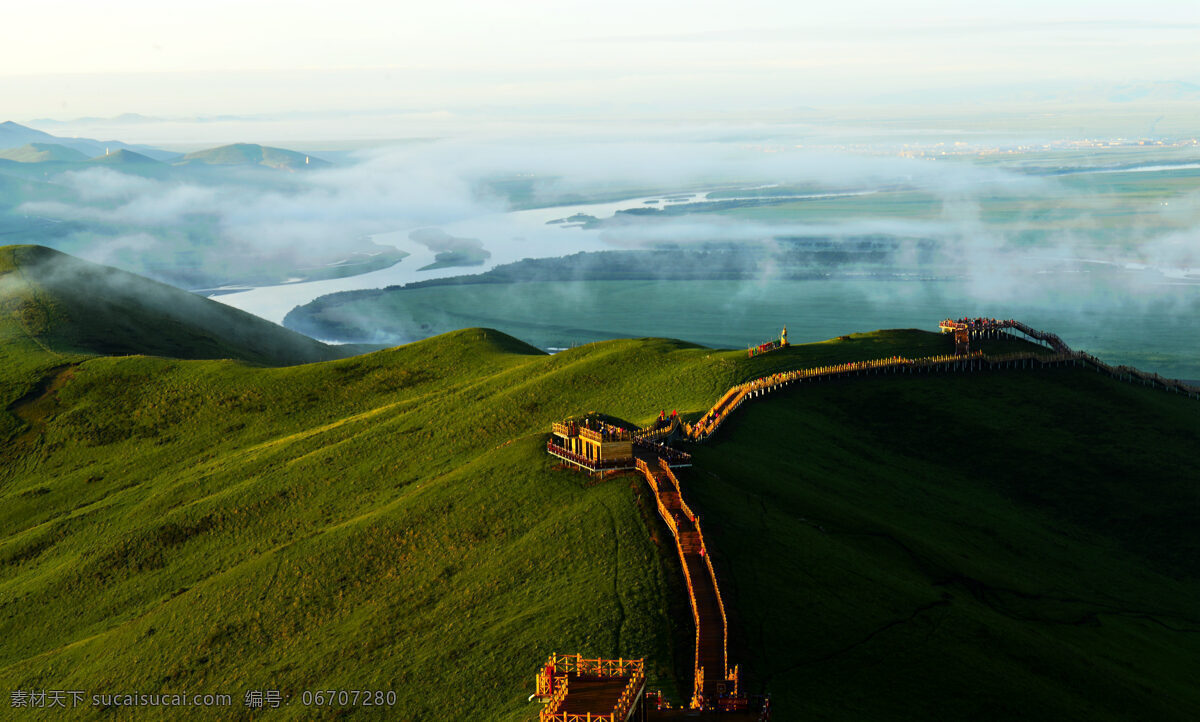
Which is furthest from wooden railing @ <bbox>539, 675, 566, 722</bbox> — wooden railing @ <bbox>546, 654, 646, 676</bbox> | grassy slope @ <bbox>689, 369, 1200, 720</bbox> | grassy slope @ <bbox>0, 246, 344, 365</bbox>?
grassy slope @ <bbox>0, 246, 344, 365</bbox>

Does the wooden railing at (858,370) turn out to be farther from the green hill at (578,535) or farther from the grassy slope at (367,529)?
the grassy slope at (367,529)

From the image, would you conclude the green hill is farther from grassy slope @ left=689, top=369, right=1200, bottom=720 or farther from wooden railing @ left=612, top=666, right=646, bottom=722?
wooden railing @ left=612, top=666, right=646, bottom=722

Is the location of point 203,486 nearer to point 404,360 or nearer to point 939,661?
point 404,360

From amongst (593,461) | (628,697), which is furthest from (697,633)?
(593,461)

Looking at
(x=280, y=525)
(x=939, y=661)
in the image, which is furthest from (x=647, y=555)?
(x=280, y=525)

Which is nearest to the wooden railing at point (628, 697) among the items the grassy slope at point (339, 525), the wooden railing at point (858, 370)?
the grassy slope at point (339, 525)
